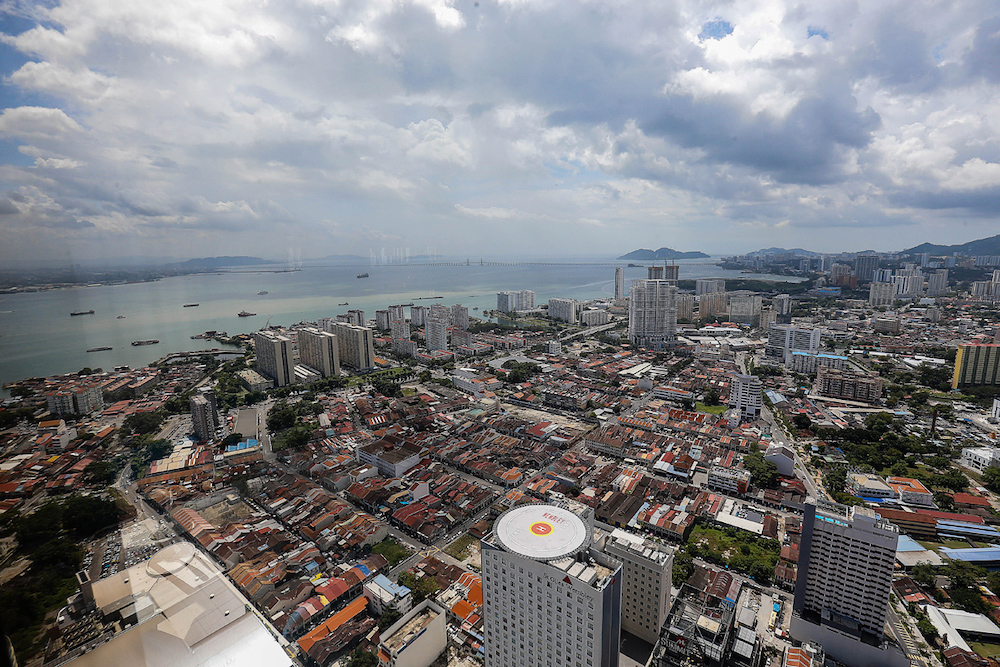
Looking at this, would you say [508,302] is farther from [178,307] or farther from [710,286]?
[178,307]

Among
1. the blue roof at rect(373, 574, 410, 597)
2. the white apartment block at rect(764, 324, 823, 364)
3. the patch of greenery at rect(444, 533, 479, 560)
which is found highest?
the white apartment block at rect(764, 324, 823, 364)

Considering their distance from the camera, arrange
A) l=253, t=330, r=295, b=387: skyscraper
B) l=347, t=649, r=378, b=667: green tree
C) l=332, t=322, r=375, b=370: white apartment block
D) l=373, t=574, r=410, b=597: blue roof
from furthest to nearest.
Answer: l=332, t=322, r=375, b=370: white apartment block → l=253, t=330, r=295, b=387: skyscraper → l=373, t=574, r=410, b=597: blue roof → l=347, t=649, r=378, b=667: green tree

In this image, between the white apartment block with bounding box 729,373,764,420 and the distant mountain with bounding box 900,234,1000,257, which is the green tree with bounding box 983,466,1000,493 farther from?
the distant mountain with bounding box 900,234,1000,257

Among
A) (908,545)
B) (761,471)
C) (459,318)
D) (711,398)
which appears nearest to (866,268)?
(711,398)

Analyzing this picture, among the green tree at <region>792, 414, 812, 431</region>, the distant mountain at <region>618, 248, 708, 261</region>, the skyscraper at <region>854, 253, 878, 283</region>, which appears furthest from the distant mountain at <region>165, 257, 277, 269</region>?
the distant mountain at <region>618, 248, 708, 261</region>

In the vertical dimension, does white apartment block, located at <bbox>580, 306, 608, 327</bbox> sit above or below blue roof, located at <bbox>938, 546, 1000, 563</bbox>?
above

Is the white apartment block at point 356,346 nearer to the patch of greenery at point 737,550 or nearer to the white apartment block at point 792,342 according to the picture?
the patch of greenery at point 737,550

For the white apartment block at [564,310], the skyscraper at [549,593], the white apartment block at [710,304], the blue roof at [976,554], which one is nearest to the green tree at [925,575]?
the blue roof at [976,554]

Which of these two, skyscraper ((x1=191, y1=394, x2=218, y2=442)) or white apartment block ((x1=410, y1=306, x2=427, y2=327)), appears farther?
white apartment block ((x1=410, y1=306, x2=427, y2=327))
